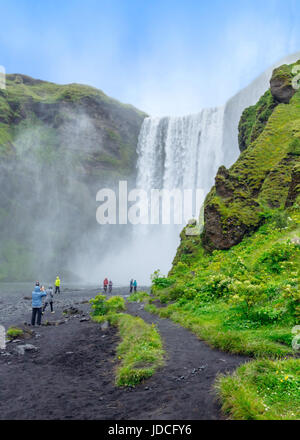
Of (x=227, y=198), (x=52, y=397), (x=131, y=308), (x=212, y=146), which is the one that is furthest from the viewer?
(x=212, y=146)

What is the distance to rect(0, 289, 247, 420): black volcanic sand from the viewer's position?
5418 millimetres

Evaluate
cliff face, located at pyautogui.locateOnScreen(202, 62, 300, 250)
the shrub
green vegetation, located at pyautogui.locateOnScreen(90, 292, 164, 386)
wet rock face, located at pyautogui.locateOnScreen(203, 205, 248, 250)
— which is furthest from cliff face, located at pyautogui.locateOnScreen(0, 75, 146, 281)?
green vegetation, located at pyautogui.locateOnScreen(90, 292, 164, 386)

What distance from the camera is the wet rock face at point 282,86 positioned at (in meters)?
27.4

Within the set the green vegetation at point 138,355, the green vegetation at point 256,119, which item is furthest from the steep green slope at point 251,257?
the green vegetation at point 138,355

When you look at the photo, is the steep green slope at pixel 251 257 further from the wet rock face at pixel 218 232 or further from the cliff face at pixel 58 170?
the cliff face at pixel 58 170

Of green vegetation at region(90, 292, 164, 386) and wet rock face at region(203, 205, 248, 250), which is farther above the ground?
wet rock face at region(203, 205, 248, 250)

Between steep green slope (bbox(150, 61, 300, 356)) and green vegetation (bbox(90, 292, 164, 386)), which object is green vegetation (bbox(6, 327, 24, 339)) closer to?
green vegetation (bbox(90, 292, 164, 386))

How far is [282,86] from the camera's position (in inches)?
1092

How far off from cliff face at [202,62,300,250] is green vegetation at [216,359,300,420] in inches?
521

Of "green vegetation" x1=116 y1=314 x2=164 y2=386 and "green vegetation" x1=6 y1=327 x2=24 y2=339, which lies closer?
"green vegetation" x1=116 y1=314 x2=164 y2=386
